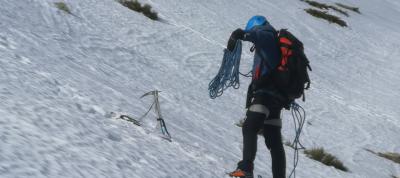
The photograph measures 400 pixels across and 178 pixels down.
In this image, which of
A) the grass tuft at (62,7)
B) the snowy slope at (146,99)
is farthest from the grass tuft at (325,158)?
the grass tuft at (62,7)

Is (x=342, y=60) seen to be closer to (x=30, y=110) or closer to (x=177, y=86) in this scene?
(x=177, y=86)

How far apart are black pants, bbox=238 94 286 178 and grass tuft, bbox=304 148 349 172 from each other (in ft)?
8.69

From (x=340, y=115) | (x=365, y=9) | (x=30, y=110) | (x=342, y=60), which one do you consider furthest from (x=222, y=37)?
(x=365, y=9)

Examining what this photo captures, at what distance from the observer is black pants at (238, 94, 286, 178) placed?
153 inches

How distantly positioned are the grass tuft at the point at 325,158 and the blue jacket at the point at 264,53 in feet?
9.60

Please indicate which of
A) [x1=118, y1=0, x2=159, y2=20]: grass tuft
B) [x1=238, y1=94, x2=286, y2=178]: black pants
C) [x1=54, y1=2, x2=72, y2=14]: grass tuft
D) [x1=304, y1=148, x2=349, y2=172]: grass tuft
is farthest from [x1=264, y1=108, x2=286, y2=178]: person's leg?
[x1=118, y1=0, x2=159, y2=20]: grass tuft

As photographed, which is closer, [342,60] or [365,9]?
[342,60]

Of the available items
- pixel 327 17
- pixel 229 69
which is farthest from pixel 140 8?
pixel 327 17

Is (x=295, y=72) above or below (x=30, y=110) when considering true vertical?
above

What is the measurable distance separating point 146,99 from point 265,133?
76.3 inches

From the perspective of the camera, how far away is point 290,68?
381cm

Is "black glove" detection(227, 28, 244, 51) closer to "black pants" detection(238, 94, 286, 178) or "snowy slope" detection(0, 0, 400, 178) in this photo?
"black pants" detection(238, 94, 286, 178)

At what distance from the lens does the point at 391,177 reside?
7.10 metres

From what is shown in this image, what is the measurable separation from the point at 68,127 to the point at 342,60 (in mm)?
11133
